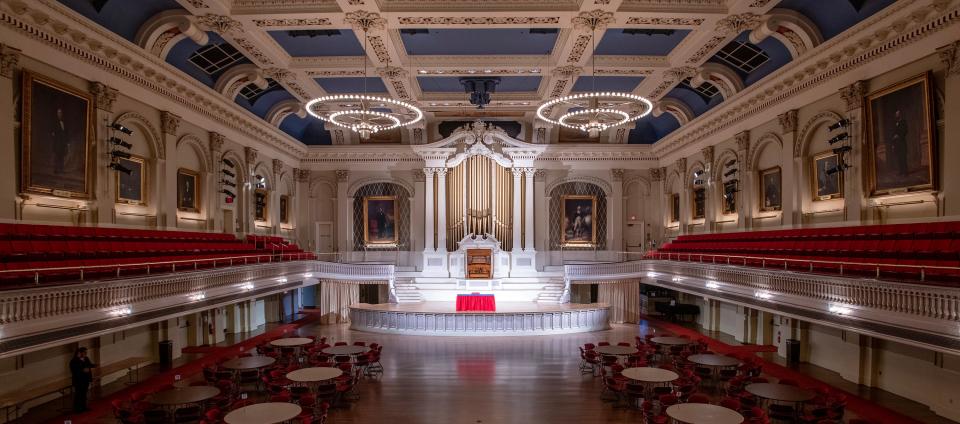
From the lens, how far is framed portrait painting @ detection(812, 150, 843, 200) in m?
12.5

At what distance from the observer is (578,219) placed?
78.3 feet

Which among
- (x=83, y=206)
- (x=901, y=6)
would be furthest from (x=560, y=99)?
(x=83, y=206)

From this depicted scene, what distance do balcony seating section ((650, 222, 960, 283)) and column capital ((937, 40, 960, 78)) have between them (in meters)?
2.67

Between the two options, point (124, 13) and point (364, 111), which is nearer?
point (124, 13)

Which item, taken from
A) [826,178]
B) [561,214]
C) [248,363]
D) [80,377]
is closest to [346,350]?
[248,363]

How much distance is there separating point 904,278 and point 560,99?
7.75 m

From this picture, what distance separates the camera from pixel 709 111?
17.8 m

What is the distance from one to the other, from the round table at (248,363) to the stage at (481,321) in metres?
6.42

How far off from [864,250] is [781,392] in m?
3.74

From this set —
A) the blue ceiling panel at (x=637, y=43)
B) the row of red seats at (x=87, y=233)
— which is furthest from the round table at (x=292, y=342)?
the blue ceiling panel at (x=637, y=43)

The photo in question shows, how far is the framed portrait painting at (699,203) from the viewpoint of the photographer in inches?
769

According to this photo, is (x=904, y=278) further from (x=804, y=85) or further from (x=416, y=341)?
(x=416, y=341)

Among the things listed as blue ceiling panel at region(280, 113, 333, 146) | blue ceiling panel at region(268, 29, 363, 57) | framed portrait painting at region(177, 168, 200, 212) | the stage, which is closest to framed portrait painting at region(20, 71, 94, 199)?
framed portrait painting at region(177, 168, 200, 212)

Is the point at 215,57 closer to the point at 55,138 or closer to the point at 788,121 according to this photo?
the point at 55,138
